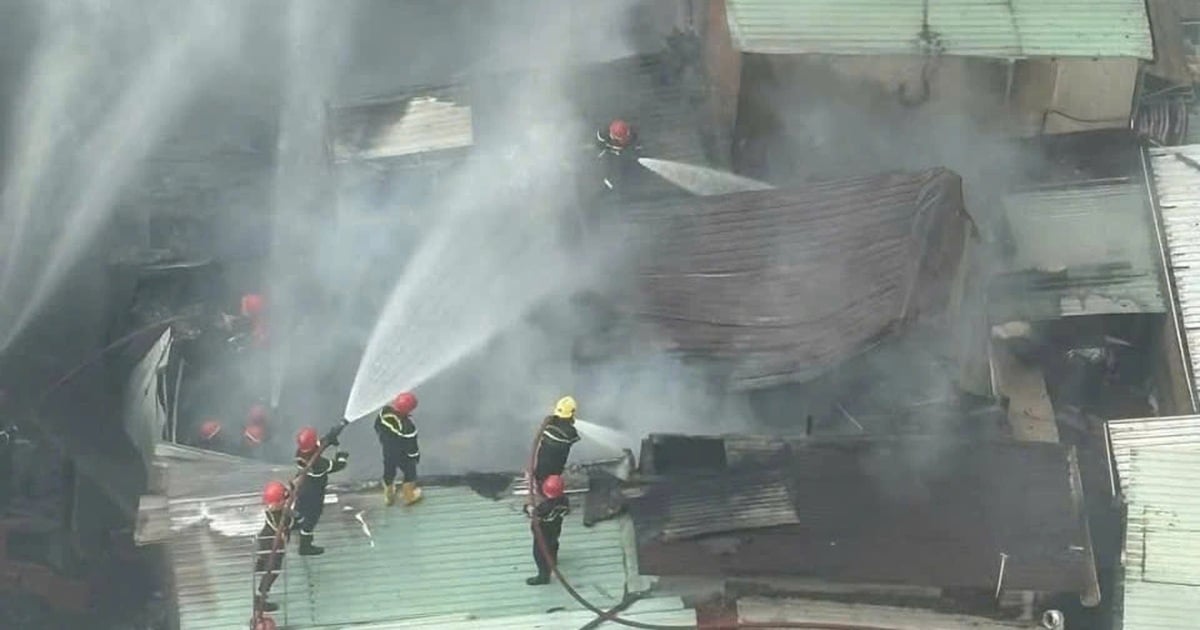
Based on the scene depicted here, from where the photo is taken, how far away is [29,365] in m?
17.0

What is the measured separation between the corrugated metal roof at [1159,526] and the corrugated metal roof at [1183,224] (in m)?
1.27

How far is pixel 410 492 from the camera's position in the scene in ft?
44.4

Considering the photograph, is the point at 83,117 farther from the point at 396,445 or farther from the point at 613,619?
the point at 613,619

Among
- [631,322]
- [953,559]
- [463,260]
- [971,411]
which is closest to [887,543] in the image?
[953,559]

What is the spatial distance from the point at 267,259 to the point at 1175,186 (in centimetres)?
1117

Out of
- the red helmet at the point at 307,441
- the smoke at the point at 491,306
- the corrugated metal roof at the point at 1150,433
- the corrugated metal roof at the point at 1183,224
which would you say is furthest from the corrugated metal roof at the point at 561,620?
the corrugated metal roof at the point at 1183,224

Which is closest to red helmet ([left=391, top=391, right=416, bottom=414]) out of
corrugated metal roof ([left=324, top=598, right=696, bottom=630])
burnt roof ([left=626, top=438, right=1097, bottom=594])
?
corrugated metal roof ([left=324, top=598, right=696, bottom=630])

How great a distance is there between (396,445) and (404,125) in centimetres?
614

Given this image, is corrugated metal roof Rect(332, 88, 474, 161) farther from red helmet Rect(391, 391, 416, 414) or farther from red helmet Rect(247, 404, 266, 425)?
red helmet Rect(391, 391, 416, 414)

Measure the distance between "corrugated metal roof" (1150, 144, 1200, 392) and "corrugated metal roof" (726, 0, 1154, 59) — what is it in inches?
52.3

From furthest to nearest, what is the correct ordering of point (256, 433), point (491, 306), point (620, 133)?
point (620, 133)
point (491, 306)
point (256, 433)

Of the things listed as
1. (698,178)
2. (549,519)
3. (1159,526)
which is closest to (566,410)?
(549,519)

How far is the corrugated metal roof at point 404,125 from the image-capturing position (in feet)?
57.7

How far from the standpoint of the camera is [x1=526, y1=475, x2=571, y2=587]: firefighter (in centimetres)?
1252
